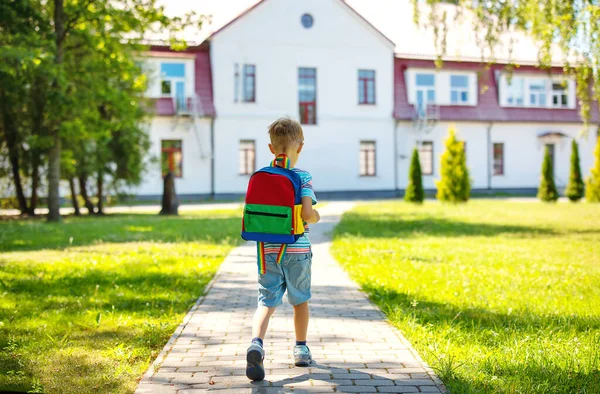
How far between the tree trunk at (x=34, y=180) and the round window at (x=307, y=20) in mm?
18346

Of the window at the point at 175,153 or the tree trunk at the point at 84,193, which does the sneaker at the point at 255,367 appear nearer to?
the tree trunk at the point at 84,193

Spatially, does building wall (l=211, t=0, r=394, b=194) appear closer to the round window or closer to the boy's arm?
the round window

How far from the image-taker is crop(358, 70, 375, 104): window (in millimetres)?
38906

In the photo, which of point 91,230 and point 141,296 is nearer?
point 141,296

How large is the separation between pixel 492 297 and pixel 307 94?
102ft

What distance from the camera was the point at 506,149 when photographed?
4138 centimetres

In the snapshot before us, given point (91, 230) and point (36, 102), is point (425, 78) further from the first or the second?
point (91, 230)

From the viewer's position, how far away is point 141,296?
7980 millimetres

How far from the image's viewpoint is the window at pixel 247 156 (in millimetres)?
37125

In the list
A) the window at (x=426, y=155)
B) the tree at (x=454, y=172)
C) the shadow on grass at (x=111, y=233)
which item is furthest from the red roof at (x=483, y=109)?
the shadow on grass at (x=111, y=233)

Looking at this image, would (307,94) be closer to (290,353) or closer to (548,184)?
(548,184)

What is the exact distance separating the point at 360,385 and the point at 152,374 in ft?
4.71

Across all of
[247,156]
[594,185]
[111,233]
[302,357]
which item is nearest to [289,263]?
[302,357]

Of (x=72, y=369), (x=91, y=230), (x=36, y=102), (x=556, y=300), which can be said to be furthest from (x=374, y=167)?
(x=72, y=369)
